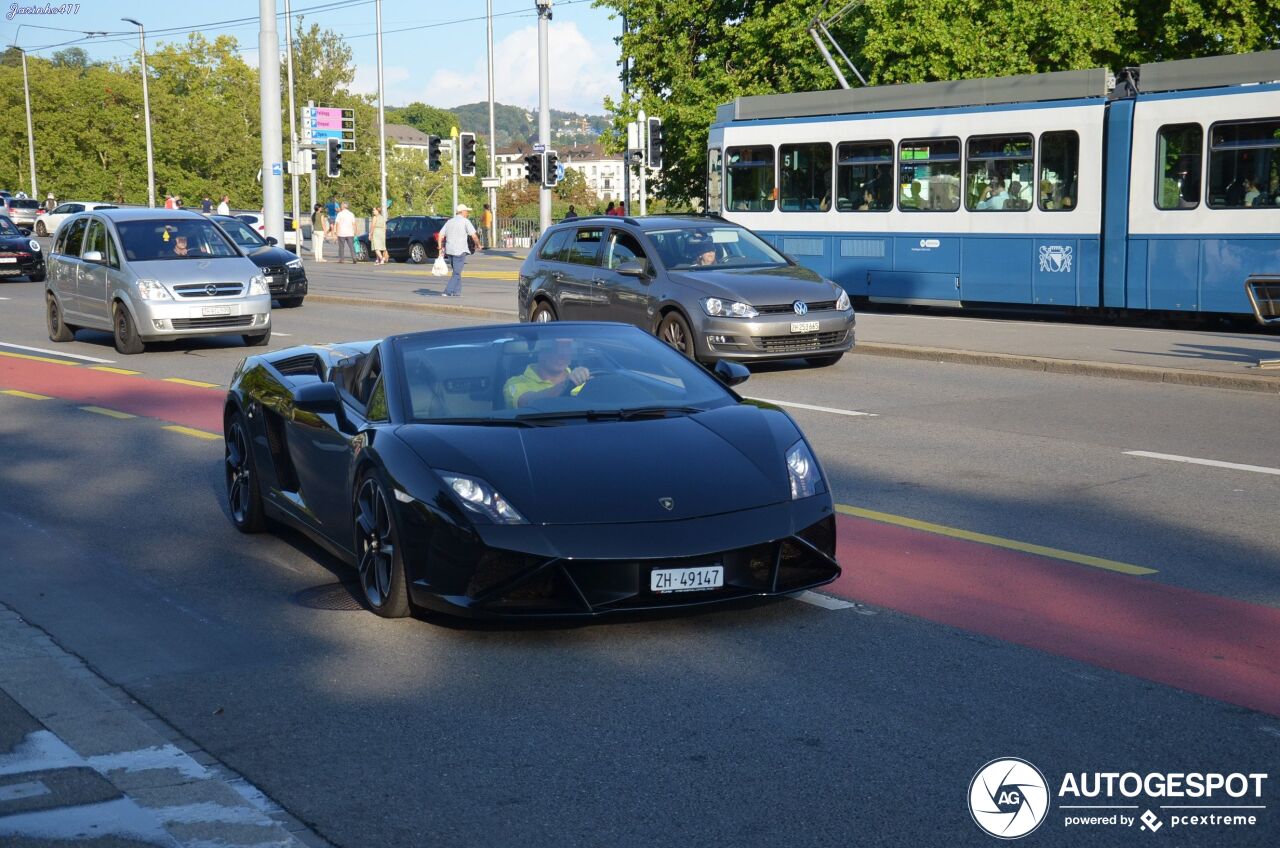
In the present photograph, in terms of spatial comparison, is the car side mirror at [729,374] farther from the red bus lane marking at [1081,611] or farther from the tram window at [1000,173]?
the tram window at [1000,173]

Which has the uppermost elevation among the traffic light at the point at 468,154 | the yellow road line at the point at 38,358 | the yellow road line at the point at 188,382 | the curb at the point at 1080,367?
the traffic light at the point at 468,154

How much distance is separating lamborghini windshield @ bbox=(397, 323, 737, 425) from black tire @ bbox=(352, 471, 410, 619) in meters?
0.40

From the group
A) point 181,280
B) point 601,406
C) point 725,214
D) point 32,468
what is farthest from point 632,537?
point 725,214

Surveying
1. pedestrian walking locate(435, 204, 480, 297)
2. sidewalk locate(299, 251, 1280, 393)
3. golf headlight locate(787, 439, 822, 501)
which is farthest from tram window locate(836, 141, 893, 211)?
golf headlight locate(787, 439, 822, 501)

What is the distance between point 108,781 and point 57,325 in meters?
18.5

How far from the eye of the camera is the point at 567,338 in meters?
7.46

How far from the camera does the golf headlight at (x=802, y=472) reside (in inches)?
254

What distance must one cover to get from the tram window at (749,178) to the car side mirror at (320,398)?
68.7 feet

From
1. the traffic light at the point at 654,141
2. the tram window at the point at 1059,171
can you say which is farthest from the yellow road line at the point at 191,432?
the traffic light at the point at 654,141

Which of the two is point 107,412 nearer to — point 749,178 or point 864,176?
point 864,176

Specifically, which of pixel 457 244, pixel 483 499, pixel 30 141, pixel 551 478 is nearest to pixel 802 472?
pixel 551 478

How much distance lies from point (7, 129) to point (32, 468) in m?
97.9

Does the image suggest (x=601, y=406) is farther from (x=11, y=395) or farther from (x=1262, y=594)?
(x=11, y=395)

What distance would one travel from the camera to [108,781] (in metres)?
4.73
